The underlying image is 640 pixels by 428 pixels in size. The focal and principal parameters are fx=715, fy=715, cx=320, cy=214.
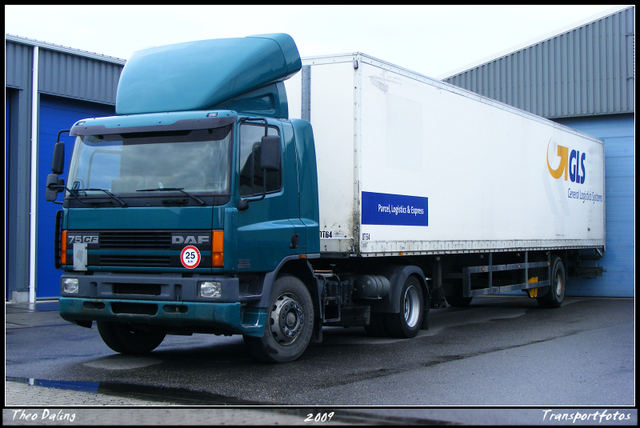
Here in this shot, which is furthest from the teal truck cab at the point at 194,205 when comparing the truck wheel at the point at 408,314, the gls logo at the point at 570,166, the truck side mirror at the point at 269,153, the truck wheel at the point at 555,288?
the truck wheel at the point at 555,288

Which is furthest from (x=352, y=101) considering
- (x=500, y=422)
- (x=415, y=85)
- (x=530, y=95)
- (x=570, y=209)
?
(x=530, y=95)

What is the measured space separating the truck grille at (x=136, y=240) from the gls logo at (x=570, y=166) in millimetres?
10655

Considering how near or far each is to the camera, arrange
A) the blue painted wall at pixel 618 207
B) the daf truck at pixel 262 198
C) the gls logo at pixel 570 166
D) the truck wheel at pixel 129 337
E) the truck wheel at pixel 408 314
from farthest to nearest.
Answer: the blue painted wall at pixel 618 207 → the gls logo at pixel 570 166 → the truck wheel at pixel 408 314 → the truck wheel at pixel 129 337 → the daf truck at pixel 262 198

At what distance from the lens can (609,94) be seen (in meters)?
20.0

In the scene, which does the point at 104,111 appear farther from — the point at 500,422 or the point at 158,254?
the point at 500,422

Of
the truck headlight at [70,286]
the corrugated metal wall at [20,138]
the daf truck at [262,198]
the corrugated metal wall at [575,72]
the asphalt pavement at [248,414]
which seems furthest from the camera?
the corrugated metal wall at [575,72]

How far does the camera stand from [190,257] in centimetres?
765

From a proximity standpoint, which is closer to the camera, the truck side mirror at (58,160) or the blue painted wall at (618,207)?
the truck side mirror at (58,160)

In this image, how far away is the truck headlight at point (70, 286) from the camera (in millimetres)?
8195

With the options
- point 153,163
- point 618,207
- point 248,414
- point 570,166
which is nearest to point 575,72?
point 618,207

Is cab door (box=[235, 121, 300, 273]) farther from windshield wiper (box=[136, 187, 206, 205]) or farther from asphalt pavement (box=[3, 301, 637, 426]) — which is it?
asphalt pavement (box=[3, 301, 637, 426])

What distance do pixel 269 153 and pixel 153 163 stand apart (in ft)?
4.28

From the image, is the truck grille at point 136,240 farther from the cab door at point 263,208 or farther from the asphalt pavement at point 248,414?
the asphalt pavement at point 248,414

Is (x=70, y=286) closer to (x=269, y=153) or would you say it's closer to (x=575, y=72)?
(x=269, y=153)
